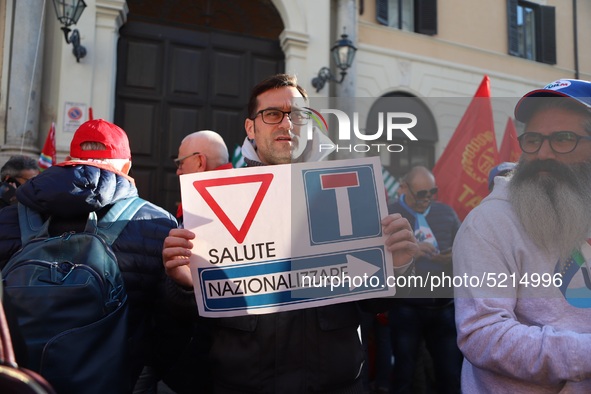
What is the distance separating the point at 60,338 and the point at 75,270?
0.19 metres

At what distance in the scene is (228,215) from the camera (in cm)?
147

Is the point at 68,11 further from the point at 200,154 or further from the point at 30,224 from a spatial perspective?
the point at 30,224

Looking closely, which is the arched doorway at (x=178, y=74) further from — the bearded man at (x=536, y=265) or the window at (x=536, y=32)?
the window at (x=536, y=32)

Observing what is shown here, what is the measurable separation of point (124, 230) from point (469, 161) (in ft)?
8.94

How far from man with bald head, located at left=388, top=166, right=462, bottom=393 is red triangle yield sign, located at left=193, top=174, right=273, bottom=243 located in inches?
80.3

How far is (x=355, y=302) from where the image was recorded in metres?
1.58

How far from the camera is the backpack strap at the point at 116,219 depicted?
1533mm

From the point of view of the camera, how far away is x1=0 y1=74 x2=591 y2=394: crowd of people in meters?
1.24

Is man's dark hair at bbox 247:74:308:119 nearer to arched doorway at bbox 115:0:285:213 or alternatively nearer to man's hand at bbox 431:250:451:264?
man's hand at bbox 431:250:451:264

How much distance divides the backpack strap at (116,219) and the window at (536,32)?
11.1m

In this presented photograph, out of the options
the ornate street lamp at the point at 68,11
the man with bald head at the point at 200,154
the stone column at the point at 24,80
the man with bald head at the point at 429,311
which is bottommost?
the man with bald head at the point at 429,311

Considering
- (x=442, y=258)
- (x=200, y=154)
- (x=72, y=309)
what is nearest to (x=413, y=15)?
(x=442, y=258)

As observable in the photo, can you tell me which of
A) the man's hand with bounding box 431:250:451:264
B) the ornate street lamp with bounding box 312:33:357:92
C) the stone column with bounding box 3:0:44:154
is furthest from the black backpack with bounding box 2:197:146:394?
the ornate street lamp with bounding box 312:33:357:92

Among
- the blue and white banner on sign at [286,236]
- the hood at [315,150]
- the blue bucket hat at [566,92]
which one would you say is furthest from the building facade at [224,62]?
the blue and white banner on sign at [286,236]
